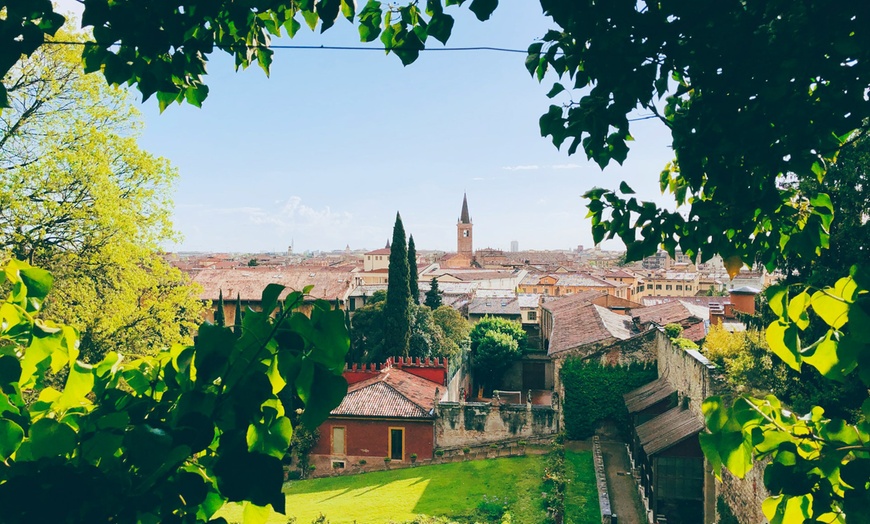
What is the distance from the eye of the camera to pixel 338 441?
66.3 feet

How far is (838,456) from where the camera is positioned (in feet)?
5.68

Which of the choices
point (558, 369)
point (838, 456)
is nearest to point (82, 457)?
point (838, 456)

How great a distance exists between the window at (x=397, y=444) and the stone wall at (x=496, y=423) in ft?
5.21

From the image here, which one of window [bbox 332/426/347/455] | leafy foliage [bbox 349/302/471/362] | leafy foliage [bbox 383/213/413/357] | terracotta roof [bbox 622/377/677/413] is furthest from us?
leafy foliage [bbox 349/302/471/362]

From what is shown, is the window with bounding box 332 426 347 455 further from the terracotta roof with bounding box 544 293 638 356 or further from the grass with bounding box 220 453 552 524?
the terracotta roof with bounding box 544 293 638 356

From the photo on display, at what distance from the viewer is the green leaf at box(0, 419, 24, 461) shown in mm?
1553

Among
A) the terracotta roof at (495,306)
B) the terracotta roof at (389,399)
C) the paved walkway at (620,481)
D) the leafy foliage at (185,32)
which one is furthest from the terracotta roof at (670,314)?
the leafy foliage at (185,32)

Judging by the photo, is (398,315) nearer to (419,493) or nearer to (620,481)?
(419,493)

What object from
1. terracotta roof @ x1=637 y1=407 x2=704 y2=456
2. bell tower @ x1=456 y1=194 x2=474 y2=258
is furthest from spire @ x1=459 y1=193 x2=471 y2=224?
terracotta roof @ x1=637 y1=407 x2=704 y2=456

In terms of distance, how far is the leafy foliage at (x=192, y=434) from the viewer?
1.42m

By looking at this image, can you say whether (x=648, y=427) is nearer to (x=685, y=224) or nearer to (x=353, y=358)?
(x=685, y=224)

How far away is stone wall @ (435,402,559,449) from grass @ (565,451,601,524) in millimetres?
1318

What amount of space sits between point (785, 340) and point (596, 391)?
1853 centimetres

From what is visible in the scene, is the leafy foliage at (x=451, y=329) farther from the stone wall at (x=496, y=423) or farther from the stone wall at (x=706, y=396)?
the stone wall at (x=706, y=396)
